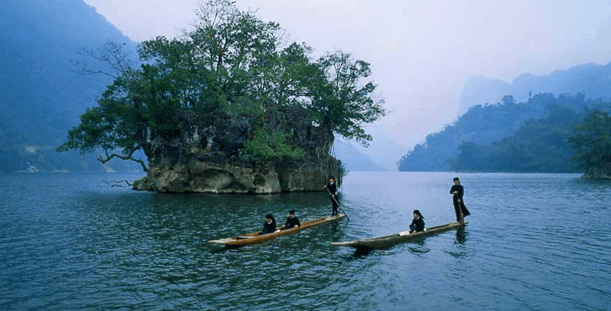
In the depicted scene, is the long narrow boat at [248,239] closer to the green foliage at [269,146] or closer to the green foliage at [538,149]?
the green foliage at [269,146]

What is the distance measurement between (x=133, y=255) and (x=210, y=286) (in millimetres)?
6084

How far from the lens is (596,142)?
3671 inches

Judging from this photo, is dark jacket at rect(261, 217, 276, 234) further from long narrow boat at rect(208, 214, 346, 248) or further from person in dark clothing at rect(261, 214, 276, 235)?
long narrow boat at rect(208, 214, 346, 248)

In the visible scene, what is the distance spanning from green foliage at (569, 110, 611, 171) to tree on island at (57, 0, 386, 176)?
247 ft

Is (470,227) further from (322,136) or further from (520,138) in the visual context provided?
(520,138)

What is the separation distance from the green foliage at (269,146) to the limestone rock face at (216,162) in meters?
1.48

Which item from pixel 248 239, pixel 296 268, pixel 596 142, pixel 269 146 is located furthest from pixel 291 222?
pixel 596 142

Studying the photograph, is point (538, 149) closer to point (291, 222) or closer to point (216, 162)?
point (216, 162)

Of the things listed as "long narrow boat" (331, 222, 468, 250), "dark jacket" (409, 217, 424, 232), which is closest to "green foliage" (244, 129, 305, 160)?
"long narrow boat" (331, 222, 468, 250)

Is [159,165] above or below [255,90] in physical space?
below

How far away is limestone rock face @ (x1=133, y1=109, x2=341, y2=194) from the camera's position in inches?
1997

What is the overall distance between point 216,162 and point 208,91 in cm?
965

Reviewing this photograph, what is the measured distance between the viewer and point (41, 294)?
11430 mm

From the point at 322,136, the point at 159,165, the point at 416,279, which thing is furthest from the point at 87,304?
the point at 322,136
